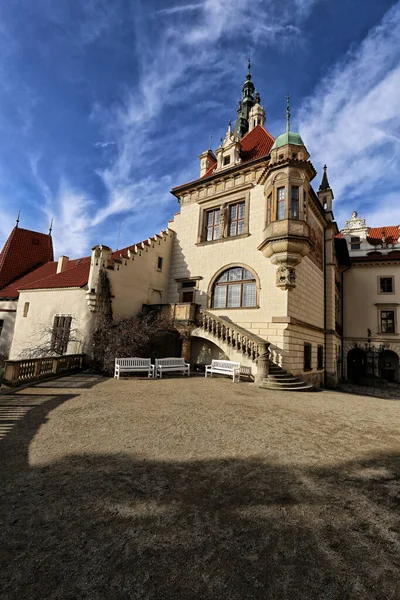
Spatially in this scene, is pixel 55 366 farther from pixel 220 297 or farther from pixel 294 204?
pixel 294 204

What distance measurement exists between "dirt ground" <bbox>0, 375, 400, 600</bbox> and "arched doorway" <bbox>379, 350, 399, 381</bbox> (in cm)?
2220

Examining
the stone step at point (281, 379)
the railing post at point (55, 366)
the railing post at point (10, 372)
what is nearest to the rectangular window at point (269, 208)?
the stone step at point (281, 379)

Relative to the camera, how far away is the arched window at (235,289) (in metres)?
16.4

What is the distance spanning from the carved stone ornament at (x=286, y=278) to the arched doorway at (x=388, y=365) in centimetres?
1634

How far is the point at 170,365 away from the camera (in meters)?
14.0

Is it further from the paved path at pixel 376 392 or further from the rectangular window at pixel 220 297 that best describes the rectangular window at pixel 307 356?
the rectangular window at pixel 220 297

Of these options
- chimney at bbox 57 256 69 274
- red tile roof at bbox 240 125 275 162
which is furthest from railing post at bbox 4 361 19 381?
red tile roof at bbox 240 125 275 162

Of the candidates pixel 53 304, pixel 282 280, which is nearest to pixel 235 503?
pixel 282 280

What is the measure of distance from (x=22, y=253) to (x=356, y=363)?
3447 cm

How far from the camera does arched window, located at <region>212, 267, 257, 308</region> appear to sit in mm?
16375

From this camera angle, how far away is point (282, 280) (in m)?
14.7

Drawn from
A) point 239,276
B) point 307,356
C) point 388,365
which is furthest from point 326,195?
point 388,365

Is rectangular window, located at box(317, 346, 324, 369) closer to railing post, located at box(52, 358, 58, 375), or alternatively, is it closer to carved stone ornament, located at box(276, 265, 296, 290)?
carved stone ornament, located at box(276, 265, 296, 290)

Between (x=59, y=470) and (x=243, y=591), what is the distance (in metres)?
2.99
